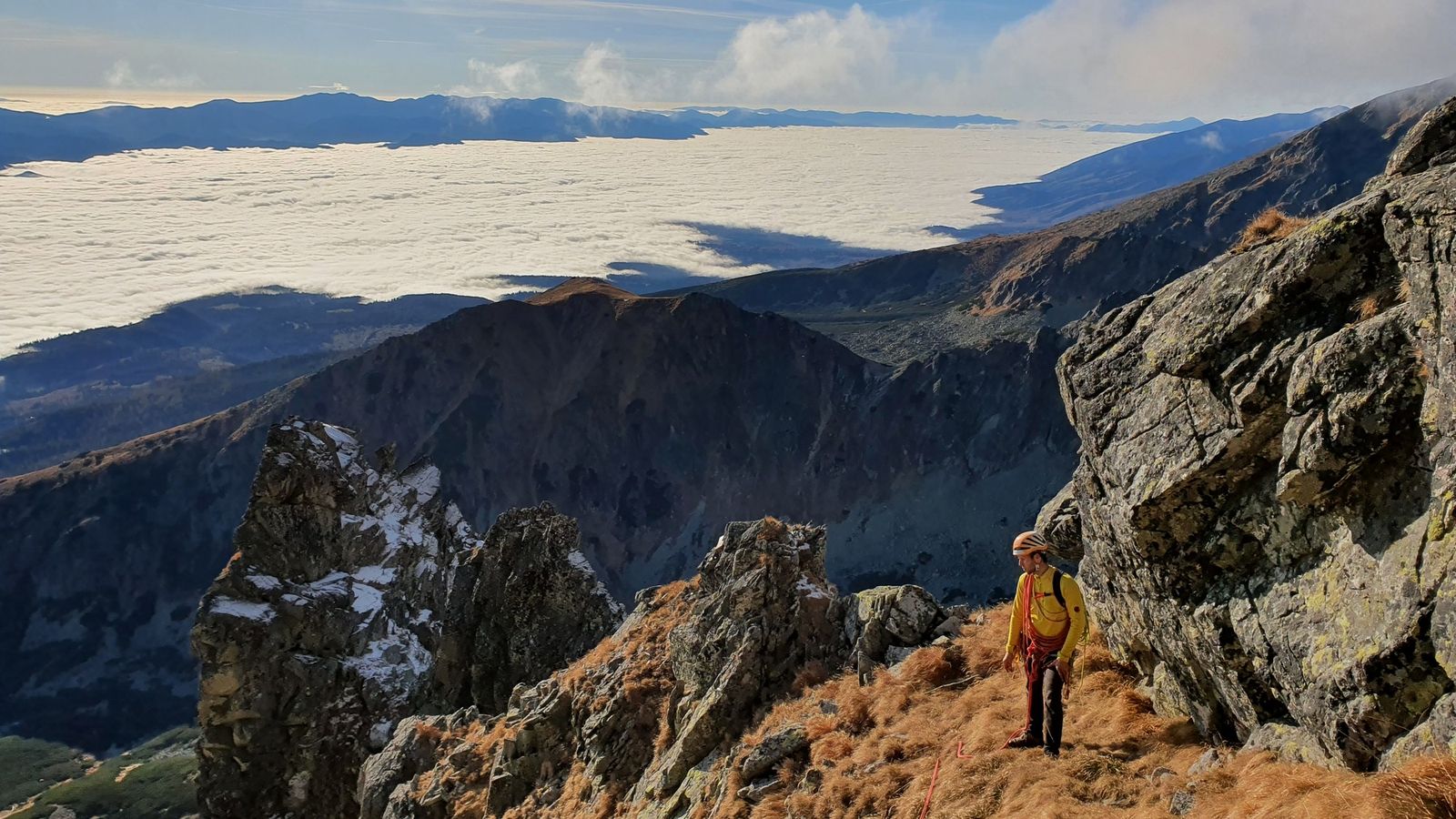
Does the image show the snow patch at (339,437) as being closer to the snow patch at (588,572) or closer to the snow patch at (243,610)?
the snow patch at (243,610)

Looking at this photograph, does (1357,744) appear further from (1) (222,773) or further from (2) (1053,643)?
(1) (222,773)

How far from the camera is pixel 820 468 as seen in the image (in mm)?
120625

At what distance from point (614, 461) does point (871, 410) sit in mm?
38883

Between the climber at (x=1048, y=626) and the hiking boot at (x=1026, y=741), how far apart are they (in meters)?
0.27

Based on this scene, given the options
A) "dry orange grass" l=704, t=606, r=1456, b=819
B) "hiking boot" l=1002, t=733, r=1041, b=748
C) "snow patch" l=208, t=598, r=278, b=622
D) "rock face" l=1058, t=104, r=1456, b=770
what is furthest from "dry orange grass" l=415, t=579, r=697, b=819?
"snow patch" l=208, t=598, r=278, b=622

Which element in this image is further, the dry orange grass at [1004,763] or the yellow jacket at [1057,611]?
the yellow jacket at [1057,611]

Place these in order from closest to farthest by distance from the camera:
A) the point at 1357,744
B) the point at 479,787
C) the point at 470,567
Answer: the point at 1357,744 < the point at 479,787 < the point at 470,567

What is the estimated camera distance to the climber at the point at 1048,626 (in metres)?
10.5

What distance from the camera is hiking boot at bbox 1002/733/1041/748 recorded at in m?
11.1

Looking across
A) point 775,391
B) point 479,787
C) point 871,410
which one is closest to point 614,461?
point 775,391

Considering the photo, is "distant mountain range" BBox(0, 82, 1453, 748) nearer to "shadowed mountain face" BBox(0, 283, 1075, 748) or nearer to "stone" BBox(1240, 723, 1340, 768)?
"shadowed mountain face" BBox(0, 283, 1075, 748)

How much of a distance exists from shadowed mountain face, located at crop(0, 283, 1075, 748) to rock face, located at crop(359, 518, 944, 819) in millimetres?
81461

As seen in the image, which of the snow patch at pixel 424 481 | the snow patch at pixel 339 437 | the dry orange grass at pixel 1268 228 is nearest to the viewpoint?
the dry orange grass at pixel 1268 228

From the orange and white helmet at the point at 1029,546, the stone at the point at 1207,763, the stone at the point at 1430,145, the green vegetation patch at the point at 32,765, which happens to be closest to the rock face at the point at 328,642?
the orange and white helmet at the point at 1029,546
